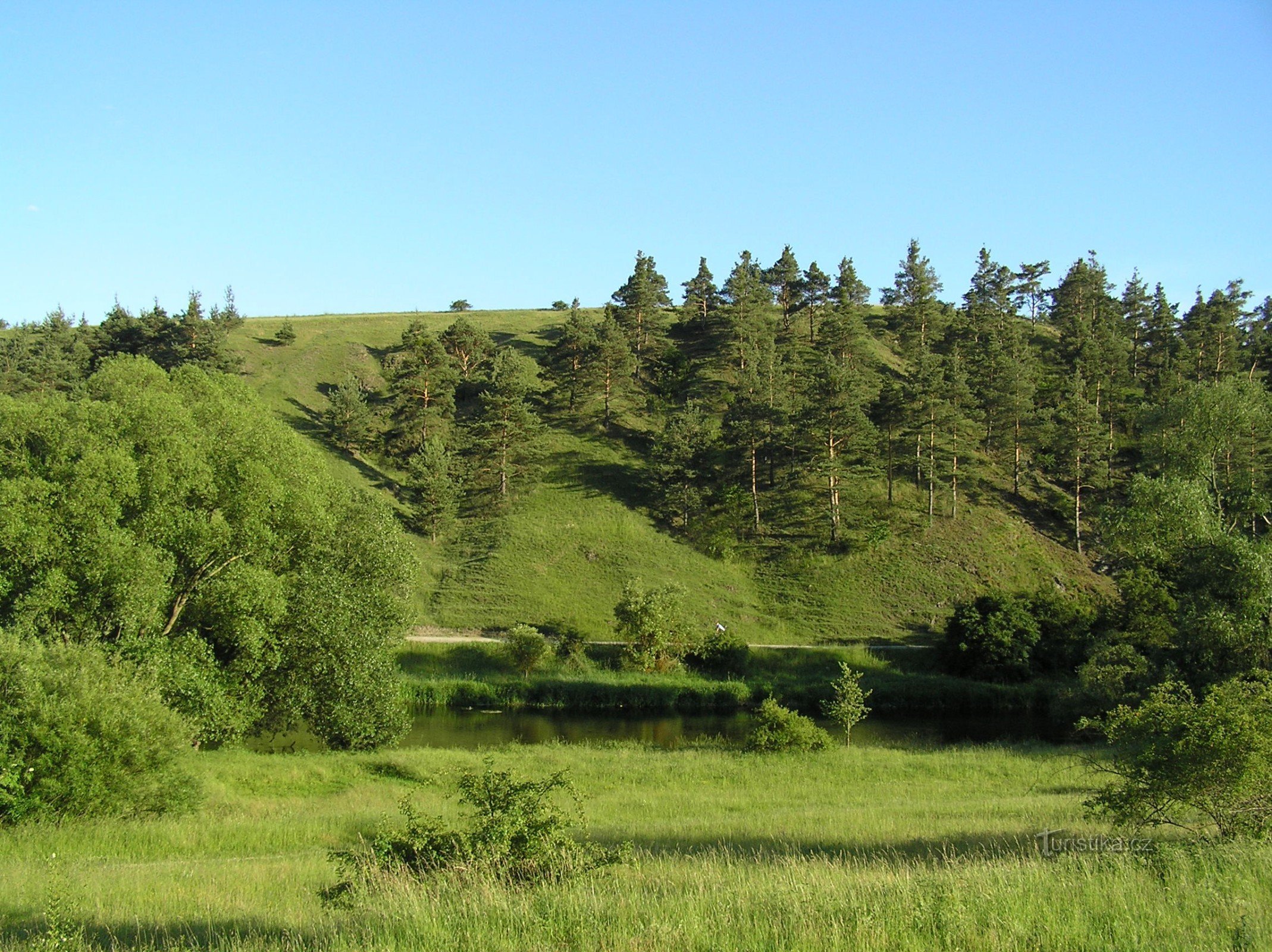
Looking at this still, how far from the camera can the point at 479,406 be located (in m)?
82.6

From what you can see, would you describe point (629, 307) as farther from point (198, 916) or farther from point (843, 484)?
point (198, 916)

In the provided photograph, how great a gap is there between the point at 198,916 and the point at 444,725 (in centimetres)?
3178

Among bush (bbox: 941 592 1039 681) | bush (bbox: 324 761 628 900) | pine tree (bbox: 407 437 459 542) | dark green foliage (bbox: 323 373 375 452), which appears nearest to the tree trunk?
bush (bbox: 941 592 1039 681)

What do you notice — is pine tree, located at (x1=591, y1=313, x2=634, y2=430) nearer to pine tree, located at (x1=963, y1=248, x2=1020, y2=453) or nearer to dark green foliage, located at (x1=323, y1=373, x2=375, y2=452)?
dark green foliage, located at (x1=323, y1=373, x2=375, y2=452)

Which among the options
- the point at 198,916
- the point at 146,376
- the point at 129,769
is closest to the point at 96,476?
the point at 146,376

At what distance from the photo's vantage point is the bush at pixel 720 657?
168 ft

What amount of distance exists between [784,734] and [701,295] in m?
81.5

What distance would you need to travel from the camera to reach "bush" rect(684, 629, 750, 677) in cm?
5134

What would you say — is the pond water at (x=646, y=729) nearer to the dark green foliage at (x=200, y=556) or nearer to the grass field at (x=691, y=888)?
the dark green foliage at (x=200, y=556)

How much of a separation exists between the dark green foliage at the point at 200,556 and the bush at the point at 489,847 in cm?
1494

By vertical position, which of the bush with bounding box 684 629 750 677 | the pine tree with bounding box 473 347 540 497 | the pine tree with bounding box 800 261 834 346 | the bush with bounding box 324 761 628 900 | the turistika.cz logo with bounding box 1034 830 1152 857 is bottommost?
the bush with bounding box 684 629 750 677

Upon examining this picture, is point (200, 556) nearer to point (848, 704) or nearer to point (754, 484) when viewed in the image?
point (848, 704)

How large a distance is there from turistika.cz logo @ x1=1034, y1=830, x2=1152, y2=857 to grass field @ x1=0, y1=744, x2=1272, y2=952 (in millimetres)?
378

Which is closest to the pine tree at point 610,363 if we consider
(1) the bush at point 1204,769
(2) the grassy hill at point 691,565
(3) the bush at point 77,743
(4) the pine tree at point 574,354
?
(4) the pine tree at point 574,354
